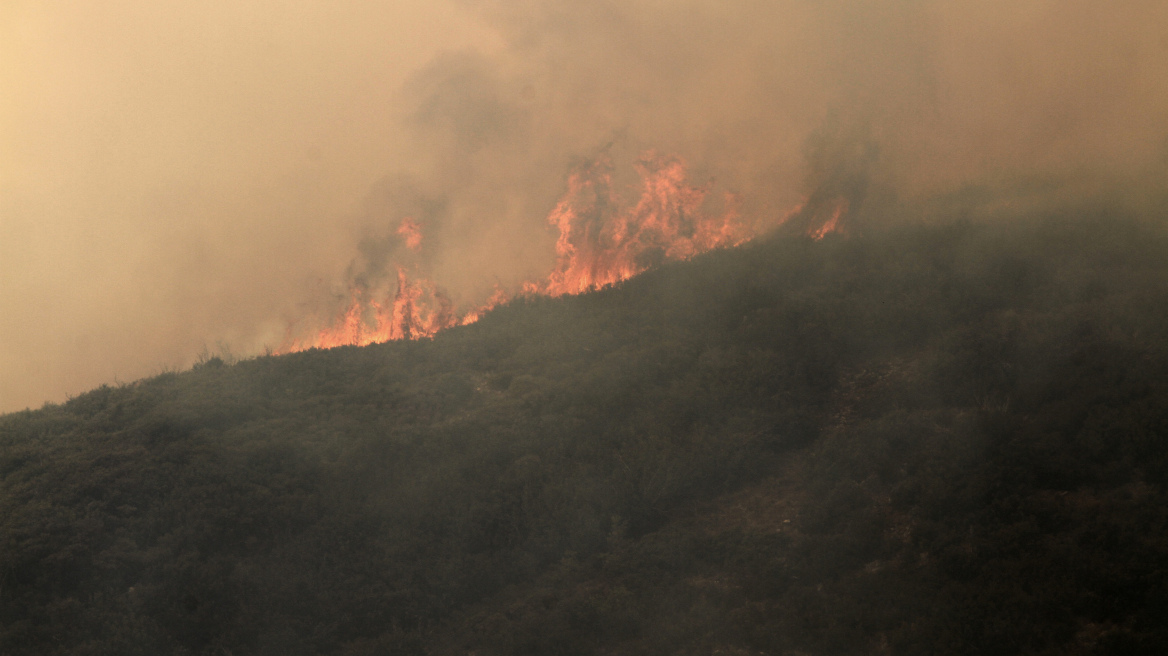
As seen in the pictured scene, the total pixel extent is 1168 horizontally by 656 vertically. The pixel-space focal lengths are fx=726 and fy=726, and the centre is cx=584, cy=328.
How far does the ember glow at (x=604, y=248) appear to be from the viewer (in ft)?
118

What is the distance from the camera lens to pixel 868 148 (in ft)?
114

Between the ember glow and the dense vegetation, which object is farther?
the ember glow

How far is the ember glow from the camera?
35.9m

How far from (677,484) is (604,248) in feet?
60.9

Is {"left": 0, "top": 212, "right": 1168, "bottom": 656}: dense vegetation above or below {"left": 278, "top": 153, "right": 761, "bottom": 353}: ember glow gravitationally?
below

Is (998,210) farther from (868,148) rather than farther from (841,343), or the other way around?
(841,343)

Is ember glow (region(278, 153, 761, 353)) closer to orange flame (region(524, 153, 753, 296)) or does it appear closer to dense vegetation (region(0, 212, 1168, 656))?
orange flame (region(524, 153, 753, 296))

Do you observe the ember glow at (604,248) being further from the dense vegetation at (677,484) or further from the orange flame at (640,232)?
the dense vegetation at (677,484)

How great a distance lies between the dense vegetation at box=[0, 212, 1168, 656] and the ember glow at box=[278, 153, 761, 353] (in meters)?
7.50

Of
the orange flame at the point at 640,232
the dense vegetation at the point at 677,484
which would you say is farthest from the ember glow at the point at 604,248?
the dense vegetation at the point at 677,484

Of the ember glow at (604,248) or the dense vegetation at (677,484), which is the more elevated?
the ember glow at (604,248)

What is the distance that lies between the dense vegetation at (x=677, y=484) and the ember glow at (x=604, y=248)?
750cm

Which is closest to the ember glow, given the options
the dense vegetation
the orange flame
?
the orange flame

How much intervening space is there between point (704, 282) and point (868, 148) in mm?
11742
